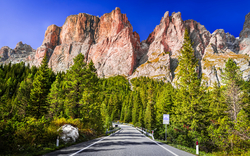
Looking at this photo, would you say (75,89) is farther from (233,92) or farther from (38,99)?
(233,92)

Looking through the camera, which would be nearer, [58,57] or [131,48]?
[131,48]

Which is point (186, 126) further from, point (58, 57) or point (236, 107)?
point (58, 57)

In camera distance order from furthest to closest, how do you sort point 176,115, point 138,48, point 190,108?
point 138,48 < point 176,115 < point 190,108

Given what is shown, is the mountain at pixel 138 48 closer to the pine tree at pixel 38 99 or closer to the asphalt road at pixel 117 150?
the pine tree at pixel 38 99

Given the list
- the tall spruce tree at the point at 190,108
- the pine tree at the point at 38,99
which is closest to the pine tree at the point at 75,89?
the pine tree at the point at 38,99

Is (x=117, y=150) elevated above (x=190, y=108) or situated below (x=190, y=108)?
below

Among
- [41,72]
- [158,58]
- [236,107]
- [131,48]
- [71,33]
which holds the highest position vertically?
[71,33]

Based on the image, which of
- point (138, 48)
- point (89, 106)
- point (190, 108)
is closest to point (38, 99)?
point (89, 106)

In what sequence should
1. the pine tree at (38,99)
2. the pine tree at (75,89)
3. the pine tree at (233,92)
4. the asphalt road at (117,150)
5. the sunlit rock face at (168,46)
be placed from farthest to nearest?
the sunlit rock face at (168,46)
the pine tree at (38,99)
the pine tree at (233,92)
the pine tree at (75,89)
the asphalt road at (117,150)

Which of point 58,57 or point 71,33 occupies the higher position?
point 71,33

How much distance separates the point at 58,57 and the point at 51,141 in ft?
640

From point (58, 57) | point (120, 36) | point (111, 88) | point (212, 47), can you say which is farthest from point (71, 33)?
point (212, 47)

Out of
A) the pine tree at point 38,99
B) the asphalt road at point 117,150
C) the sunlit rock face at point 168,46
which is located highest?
the sunlit rock face at point 168,46

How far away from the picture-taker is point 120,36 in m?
169
